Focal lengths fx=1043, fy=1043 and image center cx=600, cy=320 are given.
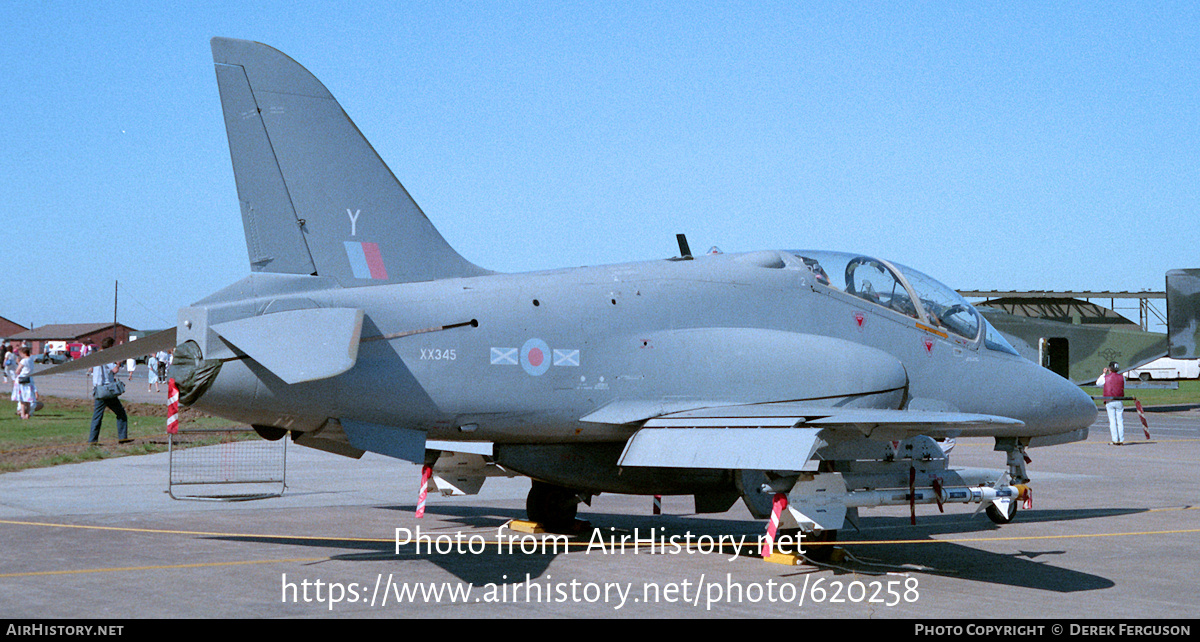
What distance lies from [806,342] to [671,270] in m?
1.57

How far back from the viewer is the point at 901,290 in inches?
456

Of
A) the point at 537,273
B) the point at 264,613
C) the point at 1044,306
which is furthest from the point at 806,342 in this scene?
the point at 1044,306

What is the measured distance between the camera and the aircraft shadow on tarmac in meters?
9.41

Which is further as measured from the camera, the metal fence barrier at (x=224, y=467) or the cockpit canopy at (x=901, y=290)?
the metal fence barrier at (x=224, y=467)

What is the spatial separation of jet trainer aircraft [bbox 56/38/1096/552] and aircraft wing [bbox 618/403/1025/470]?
0.03 m

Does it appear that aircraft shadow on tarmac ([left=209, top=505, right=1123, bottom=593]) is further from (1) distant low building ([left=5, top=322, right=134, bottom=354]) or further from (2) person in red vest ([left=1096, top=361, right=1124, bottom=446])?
(1) distant low building ([left=5, top=322, right=134, bottom=354])

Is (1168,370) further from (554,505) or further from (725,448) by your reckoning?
(725,448)

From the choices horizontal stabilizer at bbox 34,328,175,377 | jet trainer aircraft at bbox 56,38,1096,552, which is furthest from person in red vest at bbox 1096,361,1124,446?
horizontal stabilizer at bbox 34,328,175,377

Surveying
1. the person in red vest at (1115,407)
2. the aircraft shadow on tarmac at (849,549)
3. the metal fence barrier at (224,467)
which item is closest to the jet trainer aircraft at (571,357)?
the aircraft shadow on tarmac at (849,549)

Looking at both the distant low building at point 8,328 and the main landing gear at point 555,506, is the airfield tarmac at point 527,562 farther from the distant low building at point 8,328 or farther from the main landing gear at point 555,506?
the distant low building at point 8,328

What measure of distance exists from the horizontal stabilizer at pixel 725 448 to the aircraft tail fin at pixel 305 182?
3188 millimetres

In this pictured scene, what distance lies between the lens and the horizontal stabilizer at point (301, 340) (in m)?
8.29

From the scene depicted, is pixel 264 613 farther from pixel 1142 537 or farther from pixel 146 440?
pixel 146 440
